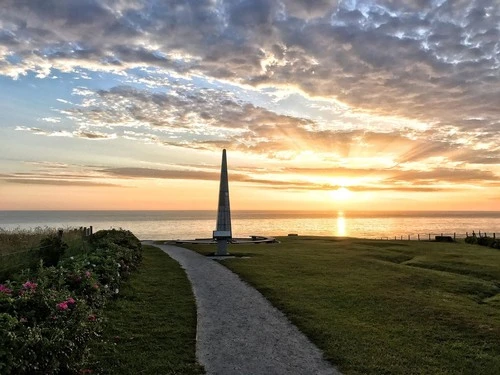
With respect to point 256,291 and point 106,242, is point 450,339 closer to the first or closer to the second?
point 256,291

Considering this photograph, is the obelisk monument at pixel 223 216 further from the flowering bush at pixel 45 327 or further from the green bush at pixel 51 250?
the flowering bush at pixel 45 327

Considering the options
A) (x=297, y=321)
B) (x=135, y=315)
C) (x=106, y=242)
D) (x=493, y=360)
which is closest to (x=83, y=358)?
(x=135, y=315)

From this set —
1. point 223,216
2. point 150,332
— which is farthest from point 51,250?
point 223,216

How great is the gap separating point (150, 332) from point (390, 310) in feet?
26.9

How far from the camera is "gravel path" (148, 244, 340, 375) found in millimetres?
8945

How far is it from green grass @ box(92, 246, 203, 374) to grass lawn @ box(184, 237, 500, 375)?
332 centimetres

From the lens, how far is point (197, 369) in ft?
28.4

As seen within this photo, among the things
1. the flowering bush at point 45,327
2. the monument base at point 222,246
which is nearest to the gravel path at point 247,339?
the flowering bush at point 45,327

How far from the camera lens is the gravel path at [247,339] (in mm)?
8945

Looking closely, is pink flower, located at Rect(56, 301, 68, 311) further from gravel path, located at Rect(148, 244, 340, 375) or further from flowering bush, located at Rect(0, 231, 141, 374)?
gravel path, located at Rect(148, 244, 340, 375)

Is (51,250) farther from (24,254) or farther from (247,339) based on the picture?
(247,339)

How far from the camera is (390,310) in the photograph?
14.1 m

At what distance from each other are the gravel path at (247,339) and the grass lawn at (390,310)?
0.51m

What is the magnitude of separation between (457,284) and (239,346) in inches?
546
